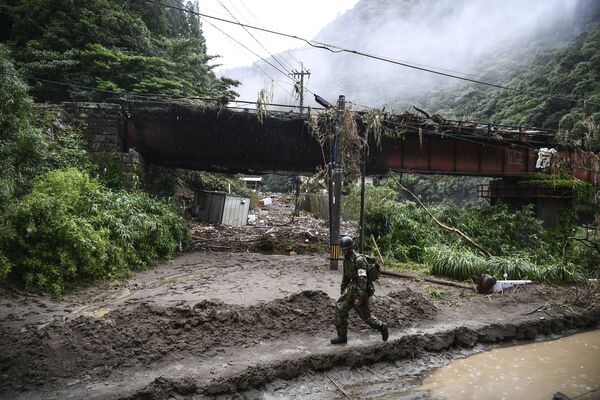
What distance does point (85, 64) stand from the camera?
1938 cm

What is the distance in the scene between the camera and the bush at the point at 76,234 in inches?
299

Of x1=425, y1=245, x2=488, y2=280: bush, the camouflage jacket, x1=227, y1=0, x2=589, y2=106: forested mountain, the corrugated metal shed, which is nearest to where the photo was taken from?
the camouflage jacket

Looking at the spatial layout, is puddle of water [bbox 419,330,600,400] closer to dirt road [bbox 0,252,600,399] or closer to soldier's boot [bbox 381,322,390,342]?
dirt road [bbox 0,252,600,399]

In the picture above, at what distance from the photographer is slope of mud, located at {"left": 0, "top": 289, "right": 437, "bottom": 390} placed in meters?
4.97

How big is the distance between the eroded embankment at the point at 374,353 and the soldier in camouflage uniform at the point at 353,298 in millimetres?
330

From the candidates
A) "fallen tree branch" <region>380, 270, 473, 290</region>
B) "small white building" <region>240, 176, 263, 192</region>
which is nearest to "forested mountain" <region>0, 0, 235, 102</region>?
"fallen tree branch" <region>380, 270, 473, 290</region>

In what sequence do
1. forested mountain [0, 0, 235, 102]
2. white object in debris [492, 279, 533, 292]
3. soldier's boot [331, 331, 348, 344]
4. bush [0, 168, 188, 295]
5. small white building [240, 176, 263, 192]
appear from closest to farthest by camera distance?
soldier's boot [331, 331, 348, 344]
bush [0, 168, 188, 295]
white object in debris [492, 279, 533, 292]
forested mountain [0, 0, 235, 102]
small white building [240, 176, 263, 192]

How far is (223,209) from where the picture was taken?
20.5 m

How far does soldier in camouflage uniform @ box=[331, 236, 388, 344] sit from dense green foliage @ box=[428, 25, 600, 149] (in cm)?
3300

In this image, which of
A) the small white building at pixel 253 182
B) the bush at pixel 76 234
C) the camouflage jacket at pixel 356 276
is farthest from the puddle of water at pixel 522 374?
the small white building at pixel 253 182

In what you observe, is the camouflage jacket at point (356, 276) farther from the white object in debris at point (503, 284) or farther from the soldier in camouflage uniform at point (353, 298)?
the white object in debris at point (503, 284)

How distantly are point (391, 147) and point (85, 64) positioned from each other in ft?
54.4

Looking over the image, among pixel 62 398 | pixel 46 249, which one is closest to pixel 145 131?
pixel 46 249

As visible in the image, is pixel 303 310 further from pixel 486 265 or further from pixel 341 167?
pixel 486 265
